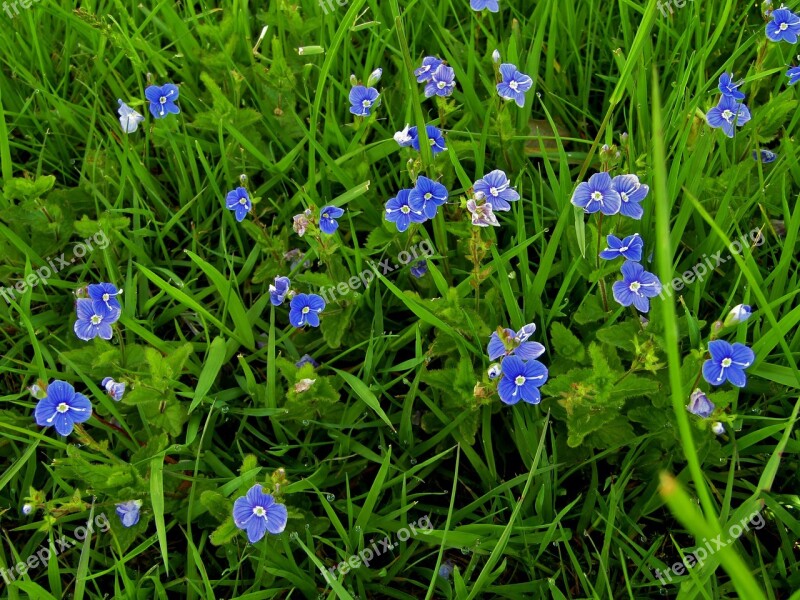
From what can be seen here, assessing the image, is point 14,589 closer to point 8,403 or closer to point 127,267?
point 8,403

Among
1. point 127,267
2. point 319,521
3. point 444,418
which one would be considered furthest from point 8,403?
point 444,418

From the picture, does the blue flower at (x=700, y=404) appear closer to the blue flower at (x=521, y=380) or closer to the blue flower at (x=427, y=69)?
the blue flower at (x=521, y=380)

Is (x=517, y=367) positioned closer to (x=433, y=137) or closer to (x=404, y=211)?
(x=404, y=211)

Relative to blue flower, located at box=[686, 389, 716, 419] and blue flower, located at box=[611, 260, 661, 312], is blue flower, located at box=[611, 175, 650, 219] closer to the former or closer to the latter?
blue flower, located at box=[611, 260, 661, 312]

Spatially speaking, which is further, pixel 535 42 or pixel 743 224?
pixel 535 42

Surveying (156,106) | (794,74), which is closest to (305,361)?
(156,106)

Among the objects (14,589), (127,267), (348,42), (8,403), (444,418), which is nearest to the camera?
(14,589)
